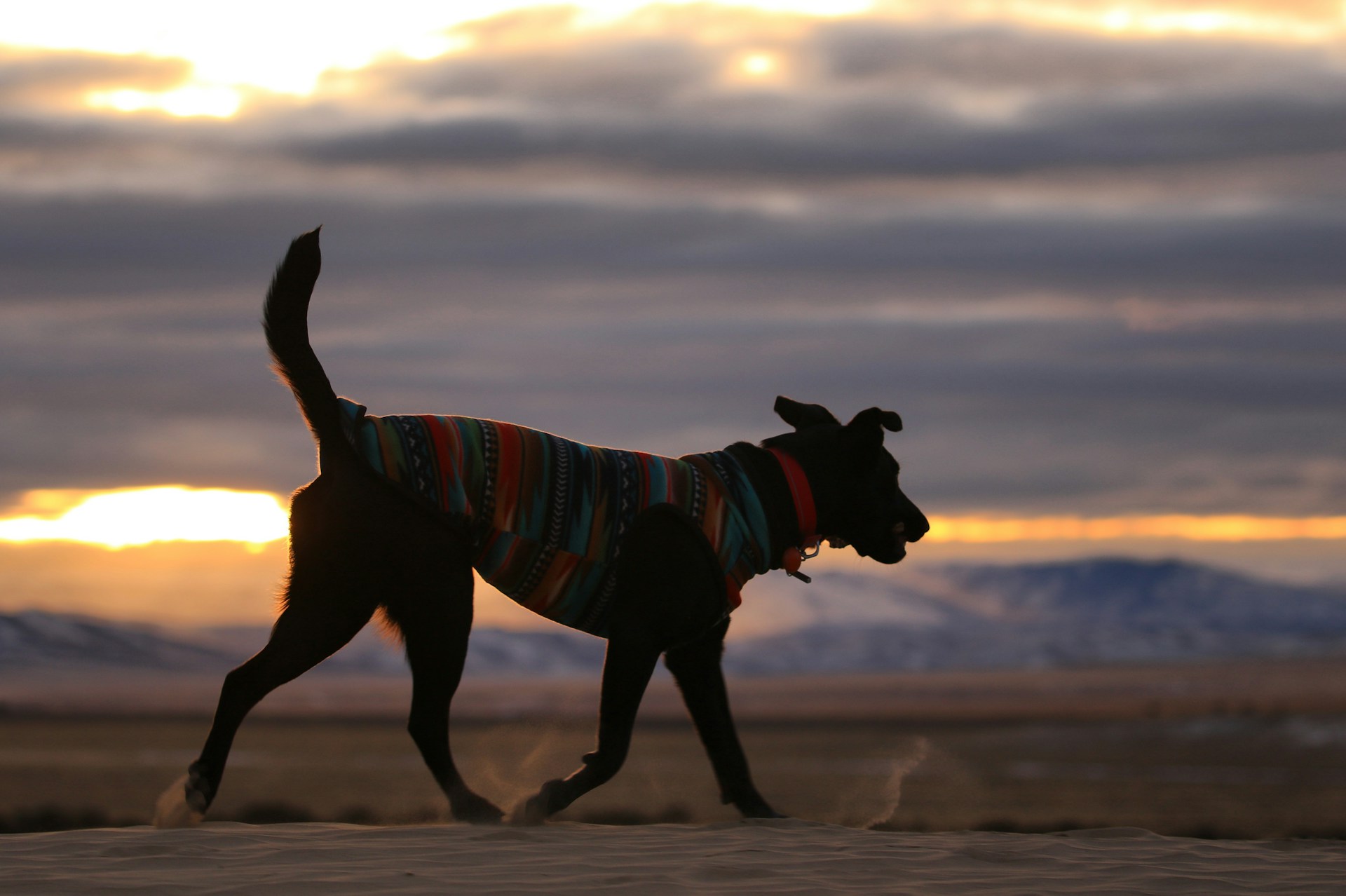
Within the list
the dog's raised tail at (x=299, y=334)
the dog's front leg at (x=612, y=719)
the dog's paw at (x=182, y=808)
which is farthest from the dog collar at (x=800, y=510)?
the dog's paw at (x=182, y=808)

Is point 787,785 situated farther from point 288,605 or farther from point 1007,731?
point 1007,731

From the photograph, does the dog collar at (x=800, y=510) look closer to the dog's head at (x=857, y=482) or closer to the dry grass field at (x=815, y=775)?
the dog's head at (x=857, y=482)

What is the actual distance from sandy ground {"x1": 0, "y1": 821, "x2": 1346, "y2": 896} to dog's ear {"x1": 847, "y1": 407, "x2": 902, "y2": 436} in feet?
6.22

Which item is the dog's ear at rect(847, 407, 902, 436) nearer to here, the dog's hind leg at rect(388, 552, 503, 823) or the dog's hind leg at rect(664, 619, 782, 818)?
the dog's hind leg at rect(664, 619, 782, 818)

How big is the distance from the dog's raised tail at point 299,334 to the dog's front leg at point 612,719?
152 centimetres

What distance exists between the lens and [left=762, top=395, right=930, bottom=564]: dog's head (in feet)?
27.2

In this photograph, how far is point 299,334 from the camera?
739 cm

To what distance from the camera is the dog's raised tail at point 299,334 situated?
290 inches

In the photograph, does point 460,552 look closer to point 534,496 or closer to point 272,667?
point 534,496

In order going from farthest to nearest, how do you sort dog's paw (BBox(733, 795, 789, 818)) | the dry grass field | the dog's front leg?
the dry grass field → dog's paw (BBox(733, 795, 789, 818)) → the dog's front leg

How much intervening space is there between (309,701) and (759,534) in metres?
120


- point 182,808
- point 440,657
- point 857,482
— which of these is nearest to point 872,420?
point 857,482

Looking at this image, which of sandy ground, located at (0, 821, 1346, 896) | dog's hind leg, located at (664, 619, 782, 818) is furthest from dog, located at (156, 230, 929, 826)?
sandy ground, located at (0, 821, 1346, 896)

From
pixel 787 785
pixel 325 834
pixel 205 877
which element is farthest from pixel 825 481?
pixel 787 785
